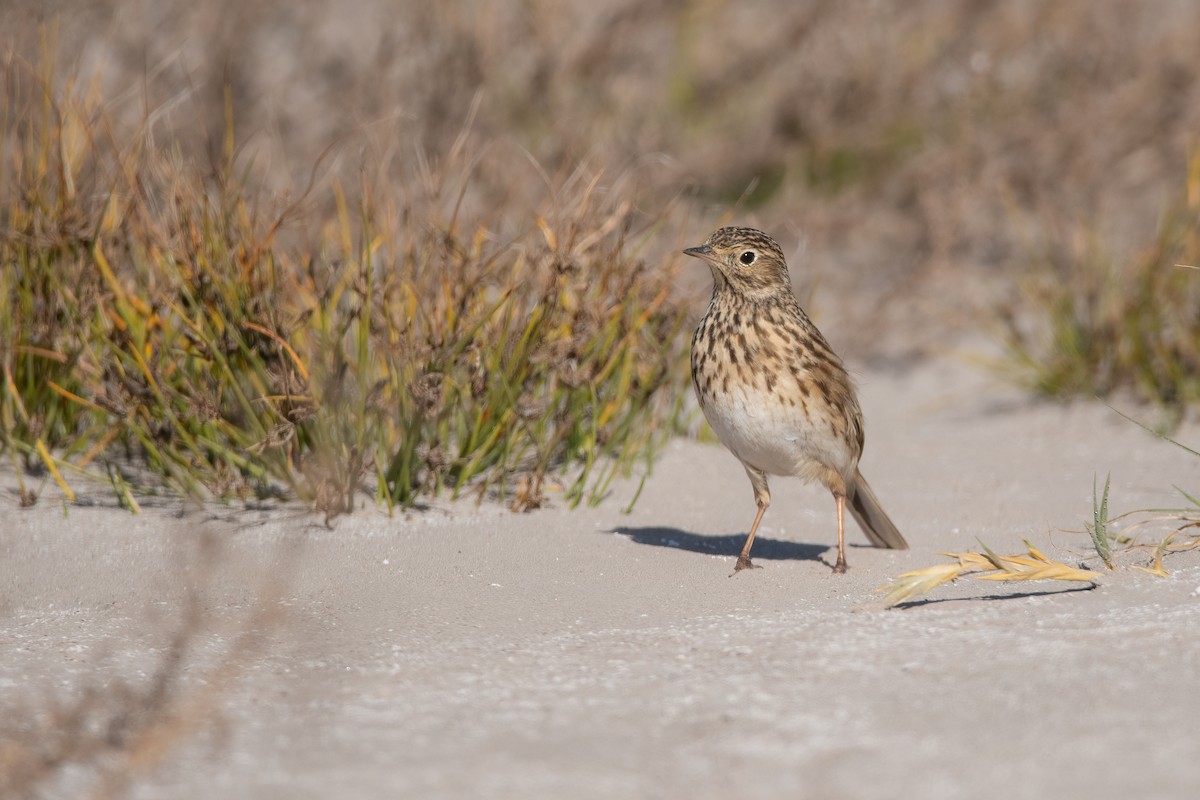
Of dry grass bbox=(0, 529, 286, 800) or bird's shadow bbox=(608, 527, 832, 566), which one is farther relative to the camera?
bird's shadow bbox=(608, 527, 832, 566)

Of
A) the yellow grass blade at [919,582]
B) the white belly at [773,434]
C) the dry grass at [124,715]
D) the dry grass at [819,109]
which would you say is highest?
the dry grass at [819,109]

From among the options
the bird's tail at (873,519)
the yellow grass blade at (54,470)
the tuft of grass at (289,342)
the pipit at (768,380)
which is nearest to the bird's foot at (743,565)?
the pipit at (768,380)

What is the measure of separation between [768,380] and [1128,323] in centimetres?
290

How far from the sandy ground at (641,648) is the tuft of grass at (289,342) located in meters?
0.22

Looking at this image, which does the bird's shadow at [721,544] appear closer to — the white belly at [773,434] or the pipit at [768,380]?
the pipit at [768,380]

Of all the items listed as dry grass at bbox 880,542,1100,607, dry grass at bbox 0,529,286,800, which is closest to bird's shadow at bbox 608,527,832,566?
dry grass at bbox 880,542,1100,607

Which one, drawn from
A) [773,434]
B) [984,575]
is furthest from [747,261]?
[984,575]

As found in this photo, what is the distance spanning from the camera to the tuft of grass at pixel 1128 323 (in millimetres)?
6504

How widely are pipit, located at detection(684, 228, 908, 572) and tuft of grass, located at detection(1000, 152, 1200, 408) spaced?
97.3 inches

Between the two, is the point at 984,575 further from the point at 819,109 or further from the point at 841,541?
the point at 819,109

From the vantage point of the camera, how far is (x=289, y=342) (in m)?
4.73

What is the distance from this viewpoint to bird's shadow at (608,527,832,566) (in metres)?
4.80

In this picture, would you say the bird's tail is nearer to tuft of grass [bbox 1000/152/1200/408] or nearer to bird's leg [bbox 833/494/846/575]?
bird's leg [bbox 833/494/846/575]

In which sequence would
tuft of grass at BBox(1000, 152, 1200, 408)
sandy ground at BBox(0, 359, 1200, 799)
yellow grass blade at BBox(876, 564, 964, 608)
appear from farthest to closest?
tuft of grass at BBox(1000, 152, 1200, 408), yellow grass blade at BBox(876, 564, 964, 608), sandy ground at BBox(0, 359, 1200, 799)
